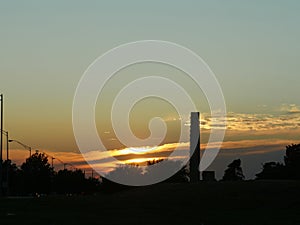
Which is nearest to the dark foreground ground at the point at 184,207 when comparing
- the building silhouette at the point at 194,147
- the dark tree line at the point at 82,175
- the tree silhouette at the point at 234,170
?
the building silhouette at the point at 194,147

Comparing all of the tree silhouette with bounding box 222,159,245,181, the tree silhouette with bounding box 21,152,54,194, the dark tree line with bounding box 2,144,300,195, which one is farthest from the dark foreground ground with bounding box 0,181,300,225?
the tree silhouette with bounding box 21,152,54,194

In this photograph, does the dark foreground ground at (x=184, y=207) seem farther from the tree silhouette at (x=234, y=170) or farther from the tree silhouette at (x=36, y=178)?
the tree silhouette at (x=36, y=178)

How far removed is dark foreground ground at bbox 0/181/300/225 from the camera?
Result: 130 ft

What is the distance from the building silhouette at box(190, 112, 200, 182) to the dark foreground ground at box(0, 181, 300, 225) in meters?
8.22

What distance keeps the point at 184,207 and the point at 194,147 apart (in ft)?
70.5

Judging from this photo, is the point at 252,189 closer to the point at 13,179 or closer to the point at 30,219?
the point at 30,219

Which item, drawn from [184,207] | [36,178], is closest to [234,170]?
[36,178]

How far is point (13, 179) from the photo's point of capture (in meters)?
160

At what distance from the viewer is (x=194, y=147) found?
70.6 meters

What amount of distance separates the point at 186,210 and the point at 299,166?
193 feet

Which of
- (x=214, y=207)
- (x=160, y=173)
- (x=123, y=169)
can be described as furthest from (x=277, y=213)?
(x=123, y=169)

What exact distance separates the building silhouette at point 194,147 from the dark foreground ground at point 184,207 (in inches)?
324

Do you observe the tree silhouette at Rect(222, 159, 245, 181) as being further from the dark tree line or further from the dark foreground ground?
the dark foreground ground

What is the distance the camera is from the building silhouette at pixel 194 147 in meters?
69.7
